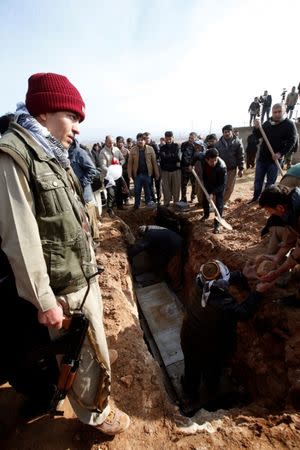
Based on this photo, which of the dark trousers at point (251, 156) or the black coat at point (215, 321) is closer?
the black coat at point (215, 321)

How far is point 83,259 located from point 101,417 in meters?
1.14

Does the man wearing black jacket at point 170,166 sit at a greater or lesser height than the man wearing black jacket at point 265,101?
lesser

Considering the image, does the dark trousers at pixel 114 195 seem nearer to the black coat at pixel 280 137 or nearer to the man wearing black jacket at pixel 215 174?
the man wearing black jacket at pixel 215 174

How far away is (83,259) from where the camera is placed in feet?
5.22

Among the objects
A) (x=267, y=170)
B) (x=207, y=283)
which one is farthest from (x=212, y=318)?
(x=267, y=170)

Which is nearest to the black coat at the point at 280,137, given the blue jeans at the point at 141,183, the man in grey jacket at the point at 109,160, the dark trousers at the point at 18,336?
the blue jeans at the point at 141,183

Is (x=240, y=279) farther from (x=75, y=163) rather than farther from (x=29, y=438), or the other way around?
(x=75, y=163)

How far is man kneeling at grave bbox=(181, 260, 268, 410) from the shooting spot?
2.95 m

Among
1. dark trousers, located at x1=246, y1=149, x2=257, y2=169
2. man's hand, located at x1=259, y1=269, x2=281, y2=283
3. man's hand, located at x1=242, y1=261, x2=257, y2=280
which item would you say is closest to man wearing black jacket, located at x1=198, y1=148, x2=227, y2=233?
man's hand, located at x1=242, y1=261, x2=257, y2=280

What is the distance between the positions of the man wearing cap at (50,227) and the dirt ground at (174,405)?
448mm

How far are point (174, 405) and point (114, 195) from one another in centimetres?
618

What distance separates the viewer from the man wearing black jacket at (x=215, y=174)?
5.24 metres

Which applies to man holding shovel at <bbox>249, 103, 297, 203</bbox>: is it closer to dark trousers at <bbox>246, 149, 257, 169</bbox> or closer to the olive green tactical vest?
the olive green tactical vest

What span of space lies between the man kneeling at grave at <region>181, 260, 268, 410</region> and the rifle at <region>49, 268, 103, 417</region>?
1813 millimetres
